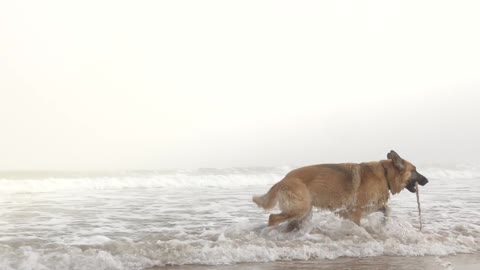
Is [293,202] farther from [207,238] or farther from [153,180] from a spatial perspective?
[153,180]

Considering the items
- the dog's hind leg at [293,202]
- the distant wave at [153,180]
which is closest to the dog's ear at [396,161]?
the dog's hind leg at [293,202]

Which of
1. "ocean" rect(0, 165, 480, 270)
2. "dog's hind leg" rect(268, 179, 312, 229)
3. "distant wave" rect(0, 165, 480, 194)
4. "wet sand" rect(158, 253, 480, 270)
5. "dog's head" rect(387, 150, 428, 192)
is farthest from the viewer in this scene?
"distant wave" rect(0, 165, 480, 194)

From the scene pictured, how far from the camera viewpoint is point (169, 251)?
19.7 feet

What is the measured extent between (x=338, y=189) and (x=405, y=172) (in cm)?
144

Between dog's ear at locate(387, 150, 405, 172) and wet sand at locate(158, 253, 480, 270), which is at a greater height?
dog's ear at locate(387, 150, 405, 172)

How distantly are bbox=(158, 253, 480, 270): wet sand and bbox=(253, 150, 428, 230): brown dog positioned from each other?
1.36 metres

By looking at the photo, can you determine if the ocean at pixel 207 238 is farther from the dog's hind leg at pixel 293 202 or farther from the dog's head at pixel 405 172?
the dog's head at pixel 405 172

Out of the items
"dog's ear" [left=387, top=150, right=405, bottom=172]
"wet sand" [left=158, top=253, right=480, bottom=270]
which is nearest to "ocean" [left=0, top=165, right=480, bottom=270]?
"wet sand" [left=158, top=253, right=480, bottom=270]

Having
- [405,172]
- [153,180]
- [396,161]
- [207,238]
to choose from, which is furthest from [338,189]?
[153,180]

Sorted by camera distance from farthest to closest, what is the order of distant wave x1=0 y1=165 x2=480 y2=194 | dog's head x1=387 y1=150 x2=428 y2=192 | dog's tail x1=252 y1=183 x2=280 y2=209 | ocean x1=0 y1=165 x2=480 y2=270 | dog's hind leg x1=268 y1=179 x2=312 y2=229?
distant wave x1=0 y1=165 x2=480 y2=194, dog's head x1=387 y1=150 x2=428 y2=192, dog's tail x1=252 y1=183 x2=280 y2=209, dog's hind leg x1=268 y1=179 x2=312 y2=229, ocean x1=0 y1=165 x2=480 y2=270

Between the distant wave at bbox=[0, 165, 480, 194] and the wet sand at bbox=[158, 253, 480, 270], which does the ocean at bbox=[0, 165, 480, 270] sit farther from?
the distant wave at bbox=[0, 165, 480, 194]

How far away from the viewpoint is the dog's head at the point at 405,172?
317 inches

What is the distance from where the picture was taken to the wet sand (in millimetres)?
5543

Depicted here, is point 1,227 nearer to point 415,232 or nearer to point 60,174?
point 415,232
